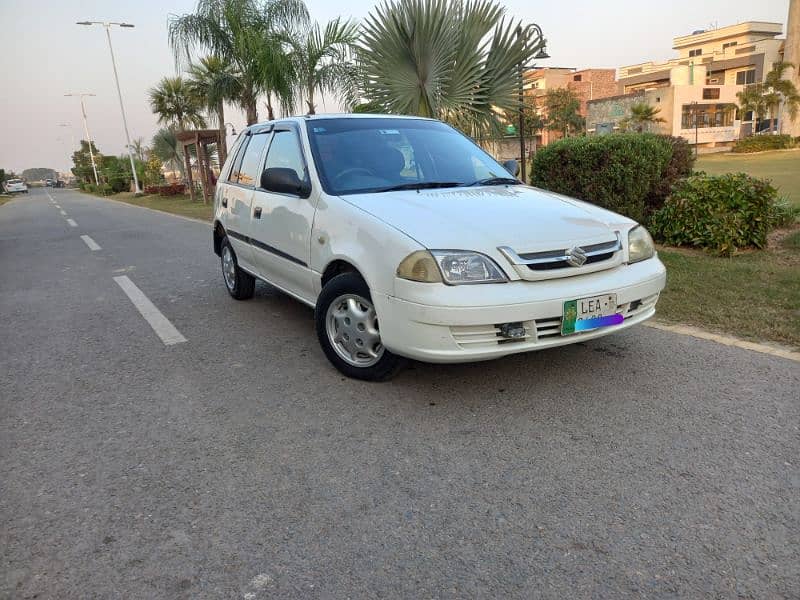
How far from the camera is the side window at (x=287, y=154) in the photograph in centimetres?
438

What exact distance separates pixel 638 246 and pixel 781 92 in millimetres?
55596

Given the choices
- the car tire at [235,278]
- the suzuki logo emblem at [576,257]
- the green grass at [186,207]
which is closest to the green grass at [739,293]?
the suzuki logo emblem at [576,257]

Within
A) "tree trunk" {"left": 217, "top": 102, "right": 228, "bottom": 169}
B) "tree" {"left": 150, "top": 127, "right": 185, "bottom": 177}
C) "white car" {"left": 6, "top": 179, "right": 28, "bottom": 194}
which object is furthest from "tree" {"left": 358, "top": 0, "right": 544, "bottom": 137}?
"white car" {"left": 6, "top": 179, "right": 28, "bottom": 194}

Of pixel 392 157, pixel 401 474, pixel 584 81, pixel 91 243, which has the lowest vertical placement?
pixel 91 243

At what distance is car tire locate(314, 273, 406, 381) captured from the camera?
3.64m

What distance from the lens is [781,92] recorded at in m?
48.3

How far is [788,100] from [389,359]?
181 feet

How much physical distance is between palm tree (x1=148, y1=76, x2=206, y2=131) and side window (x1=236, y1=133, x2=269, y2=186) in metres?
29.9

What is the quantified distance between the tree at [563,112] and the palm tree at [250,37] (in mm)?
51936

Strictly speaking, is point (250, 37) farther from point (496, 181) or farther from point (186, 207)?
point (496, 181)

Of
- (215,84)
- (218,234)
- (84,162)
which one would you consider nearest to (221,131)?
(215,84)

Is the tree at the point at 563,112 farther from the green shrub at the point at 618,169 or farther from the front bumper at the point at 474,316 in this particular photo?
the front bumper at the point at 474,316

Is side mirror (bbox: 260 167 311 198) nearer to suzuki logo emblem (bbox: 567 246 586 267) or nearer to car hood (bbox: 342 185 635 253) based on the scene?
car hood (bbox: 342 185 635 253)

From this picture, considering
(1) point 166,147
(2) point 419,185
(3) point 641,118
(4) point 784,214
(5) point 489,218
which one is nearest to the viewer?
(5) point 489,218
